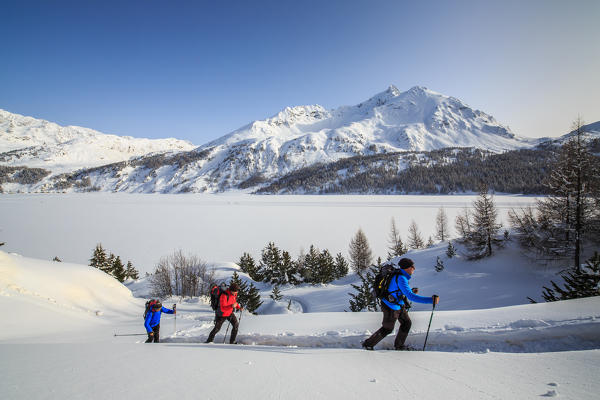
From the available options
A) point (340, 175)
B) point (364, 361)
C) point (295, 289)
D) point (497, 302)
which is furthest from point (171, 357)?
point (340, 175)

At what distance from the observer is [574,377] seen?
2762mm

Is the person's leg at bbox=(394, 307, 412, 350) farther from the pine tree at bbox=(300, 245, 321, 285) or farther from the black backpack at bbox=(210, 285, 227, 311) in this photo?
the pine tree at bbox=(300, 245, 321, 285)

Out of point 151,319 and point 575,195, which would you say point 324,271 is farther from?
point 151,319

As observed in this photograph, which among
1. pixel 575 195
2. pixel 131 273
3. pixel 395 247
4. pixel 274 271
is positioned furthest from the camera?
pixel 395 247

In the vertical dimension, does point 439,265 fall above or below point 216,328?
below

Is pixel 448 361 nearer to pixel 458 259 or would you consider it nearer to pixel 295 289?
pixel 458 259

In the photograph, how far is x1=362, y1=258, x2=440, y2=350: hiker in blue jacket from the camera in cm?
428

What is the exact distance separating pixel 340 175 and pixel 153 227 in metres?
155

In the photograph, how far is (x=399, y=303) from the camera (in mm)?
4375

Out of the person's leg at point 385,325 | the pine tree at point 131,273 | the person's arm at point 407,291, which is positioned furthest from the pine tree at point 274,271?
the person's arm at point 407,291

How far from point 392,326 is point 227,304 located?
12.1 feet

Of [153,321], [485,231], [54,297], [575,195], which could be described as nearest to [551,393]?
[153,321]

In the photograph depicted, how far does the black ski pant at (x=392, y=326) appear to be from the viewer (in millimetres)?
4391

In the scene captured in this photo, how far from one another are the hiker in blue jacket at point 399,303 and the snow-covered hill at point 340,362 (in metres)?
0.33
